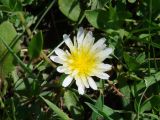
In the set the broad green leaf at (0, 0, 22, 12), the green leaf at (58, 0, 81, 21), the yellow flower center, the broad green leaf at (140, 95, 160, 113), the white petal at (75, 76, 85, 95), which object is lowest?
the broad green leaf at (140, 95, 160, 113)

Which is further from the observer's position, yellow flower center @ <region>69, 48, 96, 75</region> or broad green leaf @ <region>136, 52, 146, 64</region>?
broad green leaf @ <region>136, 52, 146, 64</region>

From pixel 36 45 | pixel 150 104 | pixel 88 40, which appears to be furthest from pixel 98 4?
pixel 150 104

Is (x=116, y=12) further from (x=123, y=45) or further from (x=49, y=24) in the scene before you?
(x=49, y=24)

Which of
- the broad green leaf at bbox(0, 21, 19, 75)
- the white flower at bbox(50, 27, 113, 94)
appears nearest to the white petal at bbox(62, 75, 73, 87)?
the white flower at bbox(50, 27, 113, 94)

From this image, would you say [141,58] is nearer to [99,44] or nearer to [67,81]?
[99,44]

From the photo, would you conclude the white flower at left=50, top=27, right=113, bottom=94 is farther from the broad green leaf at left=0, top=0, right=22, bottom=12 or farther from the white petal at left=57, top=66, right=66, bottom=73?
the broad green leaf at left=0, top=0, right=22, bottom=12

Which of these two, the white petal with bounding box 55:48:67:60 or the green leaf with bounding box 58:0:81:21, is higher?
the green leaf with bounding box 58:0:81:21

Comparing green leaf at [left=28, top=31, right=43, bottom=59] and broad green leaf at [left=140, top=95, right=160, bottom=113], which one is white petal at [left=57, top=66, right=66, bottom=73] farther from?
broad green leaf at [left=140, top=95, right=160, bottom=113]
